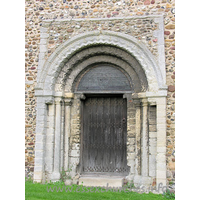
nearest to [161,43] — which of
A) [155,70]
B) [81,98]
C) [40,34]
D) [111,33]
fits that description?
[155,70]

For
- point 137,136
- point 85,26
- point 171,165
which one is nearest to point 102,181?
point 137,136

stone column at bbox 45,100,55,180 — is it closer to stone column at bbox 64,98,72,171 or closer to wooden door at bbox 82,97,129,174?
stone column at bbox 64,98,72,171

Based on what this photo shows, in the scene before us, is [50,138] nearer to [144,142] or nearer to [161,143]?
[144,142]

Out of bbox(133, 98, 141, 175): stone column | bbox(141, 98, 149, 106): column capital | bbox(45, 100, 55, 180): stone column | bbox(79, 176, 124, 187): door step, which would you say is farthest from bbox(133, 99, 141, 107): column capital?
bbox(45, 100, 55, 180): stone column

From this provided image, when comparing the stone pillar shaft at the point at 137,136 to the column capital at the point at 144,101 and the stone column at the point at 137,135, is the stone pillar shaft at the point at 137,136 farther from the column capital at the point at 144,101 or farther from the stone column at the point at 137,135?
the column capital at the point at 144,101

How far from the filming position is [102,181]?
6.64 meters

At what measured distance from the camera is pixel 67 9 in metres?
6.90

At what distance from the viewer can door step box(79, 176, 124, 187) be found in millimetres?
6539

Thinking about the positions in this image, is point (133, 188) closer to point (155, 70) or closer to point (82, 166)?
point (82, 166)

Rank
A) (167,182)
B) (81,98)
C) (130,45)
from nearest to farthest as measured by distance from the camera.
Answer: (167,182), (130,45), (81,98)

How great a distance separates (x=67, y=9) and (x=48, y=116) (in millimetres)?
2825

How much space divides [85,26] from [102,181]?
3942mm

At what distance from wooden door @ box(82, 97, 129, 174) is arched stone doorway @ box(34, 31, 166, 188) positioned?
0.09ft

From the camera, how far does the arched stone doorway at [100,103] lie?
251 inches
